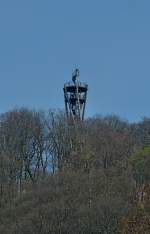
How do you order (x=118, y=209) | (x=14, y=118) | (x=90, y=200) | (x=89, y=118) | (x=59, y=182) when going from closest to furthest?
1. (x=118, y=209)
2. (x=90, y=200)
3. (x=59, y=182)
4. (x=14, y=118)
5. (x=89, y=118)

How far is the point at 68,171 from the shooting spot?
137 ft

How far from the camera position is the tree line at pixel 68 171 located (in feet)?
104

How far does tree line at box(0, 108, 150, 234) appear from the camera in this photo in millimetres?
31547

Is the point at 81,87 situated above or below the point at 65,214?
above

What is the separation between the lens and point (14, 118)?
1959 inches

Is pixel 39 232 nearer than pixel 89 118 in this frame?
Yes

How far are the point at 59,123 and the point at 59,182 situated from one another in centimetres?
1096

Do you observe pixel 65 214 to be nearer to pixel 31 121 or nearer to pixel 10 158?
pixel 10 158

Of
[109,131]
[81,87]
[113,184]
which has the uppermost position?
[81,87]

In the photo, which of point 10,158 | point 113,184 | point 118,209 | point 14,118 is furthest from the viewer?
point 14,118

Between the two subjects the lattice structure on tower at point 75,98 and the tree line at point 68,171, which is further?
the lattice structure on tower at point 75,98

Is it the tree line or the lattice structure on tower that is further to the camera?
the lattice structure on tower

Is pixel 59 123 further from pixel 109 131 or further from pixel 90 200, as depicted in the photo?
pixel 90 200

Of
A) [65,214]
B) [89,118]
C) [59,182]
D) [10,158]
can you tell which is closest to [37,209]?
[65,214]
